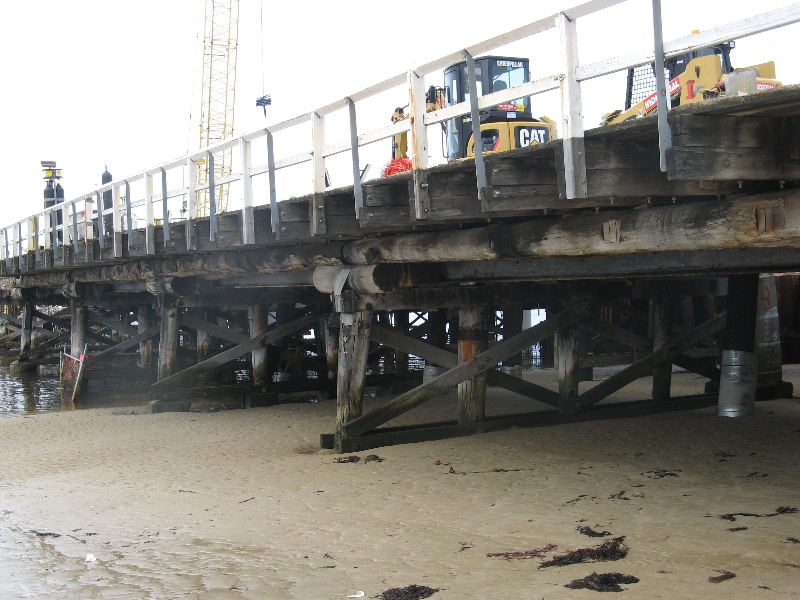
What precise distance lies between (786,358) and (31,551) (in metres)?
15.0

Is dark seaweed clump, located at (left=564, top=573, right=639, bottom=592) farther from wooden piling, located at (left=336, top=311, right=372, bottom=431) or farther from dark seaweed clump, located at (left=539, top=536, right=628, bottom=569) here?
wooden piling, located at (left=336, top=311, right=372, bottom=431)

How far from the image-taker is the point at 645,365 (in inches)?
417

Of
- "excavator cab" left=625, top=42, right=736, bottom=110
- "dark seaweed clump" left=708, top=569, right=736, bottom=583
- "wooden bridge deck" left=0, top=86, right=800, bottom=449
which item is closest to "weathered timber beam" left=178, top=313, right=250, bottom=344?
"wooden bridge deck" left=0, top=86, right=800, bottom=449

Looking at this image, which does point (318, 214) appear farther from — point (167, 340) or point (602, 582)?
point (167, 340)

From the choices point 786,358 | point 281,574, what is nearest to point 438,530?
point 281,574

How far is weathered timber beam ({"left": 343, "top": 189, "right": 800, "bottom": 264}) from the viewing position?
505 cm

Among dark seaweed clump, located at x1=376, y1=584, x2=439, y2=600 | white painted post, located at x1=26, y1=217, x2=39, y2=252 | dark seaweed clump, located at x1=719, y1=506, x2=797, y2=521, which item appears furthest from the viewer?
white painted post, located at x1=26, y1=217, x2=39, y2=252

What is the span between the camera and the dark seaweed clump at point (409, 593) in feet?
15.3

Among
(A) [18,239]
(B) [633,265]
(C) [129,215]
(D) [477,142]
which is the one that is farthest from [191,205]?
(A) [18,239]

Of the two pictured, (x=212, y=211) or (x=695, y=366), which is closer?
(x=212, y=211)

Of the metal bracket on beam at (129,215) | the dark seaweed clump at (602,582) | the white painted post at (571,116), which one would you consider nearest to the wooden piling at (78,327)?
the metal bracket on beam at (129,215)

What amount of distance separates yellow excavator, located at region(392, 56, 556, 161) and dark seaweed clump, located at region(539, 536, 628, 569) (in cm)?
597

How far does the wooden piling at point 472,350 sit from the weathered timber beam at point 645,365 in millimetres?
1312

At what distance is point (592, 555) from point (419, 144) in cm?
339
